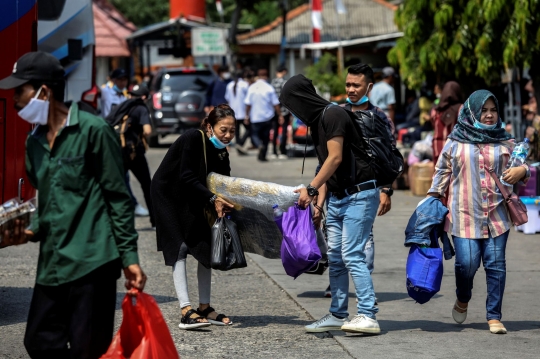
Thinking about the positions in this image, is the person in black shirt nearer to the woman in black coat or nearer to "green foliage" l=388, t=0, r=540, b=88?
"green foliage" l=388, t=0, r=540, b=88

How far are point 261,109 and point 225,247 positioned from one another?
12.7 metres

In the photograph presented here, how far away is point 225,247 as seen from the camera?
6.79 metres

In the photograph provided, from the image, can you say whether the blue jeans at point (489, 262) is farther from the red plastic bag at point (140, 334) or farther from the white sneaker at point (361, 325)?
the red plastic bag at point (140, 334)

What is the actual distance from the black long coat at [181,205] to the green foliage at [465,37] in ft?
22.2

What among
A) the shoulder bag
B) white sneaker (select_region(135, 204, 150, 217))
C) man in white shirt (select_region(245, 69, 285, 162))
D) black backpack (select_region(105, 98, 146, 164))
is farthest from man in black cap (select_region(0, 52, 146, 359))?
man in white shirt (select_region(245, 69, 285, 162))

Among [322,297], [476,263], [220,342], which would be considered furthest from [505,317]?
[220,342]

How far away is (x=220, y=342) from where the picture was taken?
6570 mm

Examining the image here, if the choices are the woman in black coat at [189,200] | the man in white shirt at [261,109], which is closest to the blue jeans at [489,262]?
the woman in black coat at [189,200]

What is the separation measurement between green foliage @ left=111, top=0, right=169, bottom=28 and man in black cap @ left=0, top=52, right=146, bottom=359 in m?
56.9

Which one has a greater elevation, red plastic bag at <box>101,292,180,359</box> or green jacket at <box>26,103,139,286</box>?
green jacket at <box>26,103,139,286</box>

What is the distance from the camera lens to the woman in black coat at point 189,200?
22.5 ft

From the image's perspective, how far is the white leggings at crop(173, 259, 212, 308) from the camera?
6.96 meters

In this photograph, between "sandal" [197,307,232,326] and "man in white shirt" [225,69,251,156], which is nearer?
"sandal" [197,307,232,326]

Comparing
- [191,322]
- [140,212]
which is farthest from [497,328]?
[140,212]
